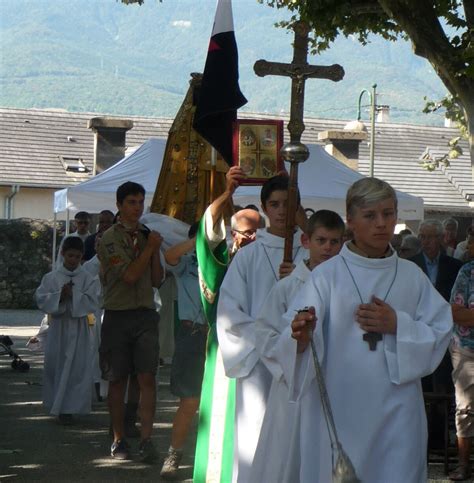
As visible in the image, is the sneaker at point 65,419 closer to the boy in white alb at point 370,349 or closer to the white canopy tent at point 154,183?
the white canopy tent at point 154,183

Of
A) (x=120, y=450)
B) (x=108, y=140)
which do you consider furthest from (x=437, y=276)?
(x=108, y=140)

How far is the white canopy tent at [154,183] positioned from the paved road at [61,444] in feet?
9.27

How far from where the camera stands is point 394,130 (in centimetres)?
5891

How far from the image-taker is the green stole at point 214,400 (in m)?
7.91

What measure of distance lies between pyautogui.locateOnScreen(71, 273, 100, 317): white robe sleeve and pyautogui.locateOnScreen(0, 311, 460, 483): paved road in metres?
0.97

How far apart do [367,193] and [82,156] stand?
48567 millimetres

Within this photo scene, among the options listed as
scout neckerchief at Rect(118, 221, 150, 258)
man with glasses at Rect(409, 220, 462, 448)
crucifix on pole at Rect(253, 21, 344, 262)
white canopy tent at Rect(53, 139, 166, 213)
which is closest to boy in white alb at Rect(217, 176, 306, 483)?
crucifix on pole at Rect(253, 21, 344, 262)

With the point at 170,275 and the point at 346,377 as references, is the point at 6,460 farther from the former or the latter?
the point at 346,377

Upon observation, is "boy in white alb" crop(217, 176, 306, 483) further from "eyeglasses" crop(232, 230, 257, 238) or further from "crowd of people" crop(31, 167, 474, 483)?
"eyeglasses" crop(232, 230, 257, 238)

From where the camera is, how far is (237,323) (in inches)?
275

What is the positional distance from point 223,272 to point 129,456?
2.34 metres

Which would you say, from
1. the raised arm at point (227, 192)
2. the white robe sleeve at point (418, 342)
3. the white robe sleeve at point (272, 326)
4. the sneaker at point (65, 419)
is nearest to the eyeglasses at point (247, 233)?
the raised arm at point (227, 192)

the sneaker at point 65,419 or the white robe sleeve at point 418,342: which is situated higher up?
the white robe sleeve at point 418,342

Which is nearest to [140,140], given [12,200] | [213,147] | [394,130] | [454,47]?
[12,200]
